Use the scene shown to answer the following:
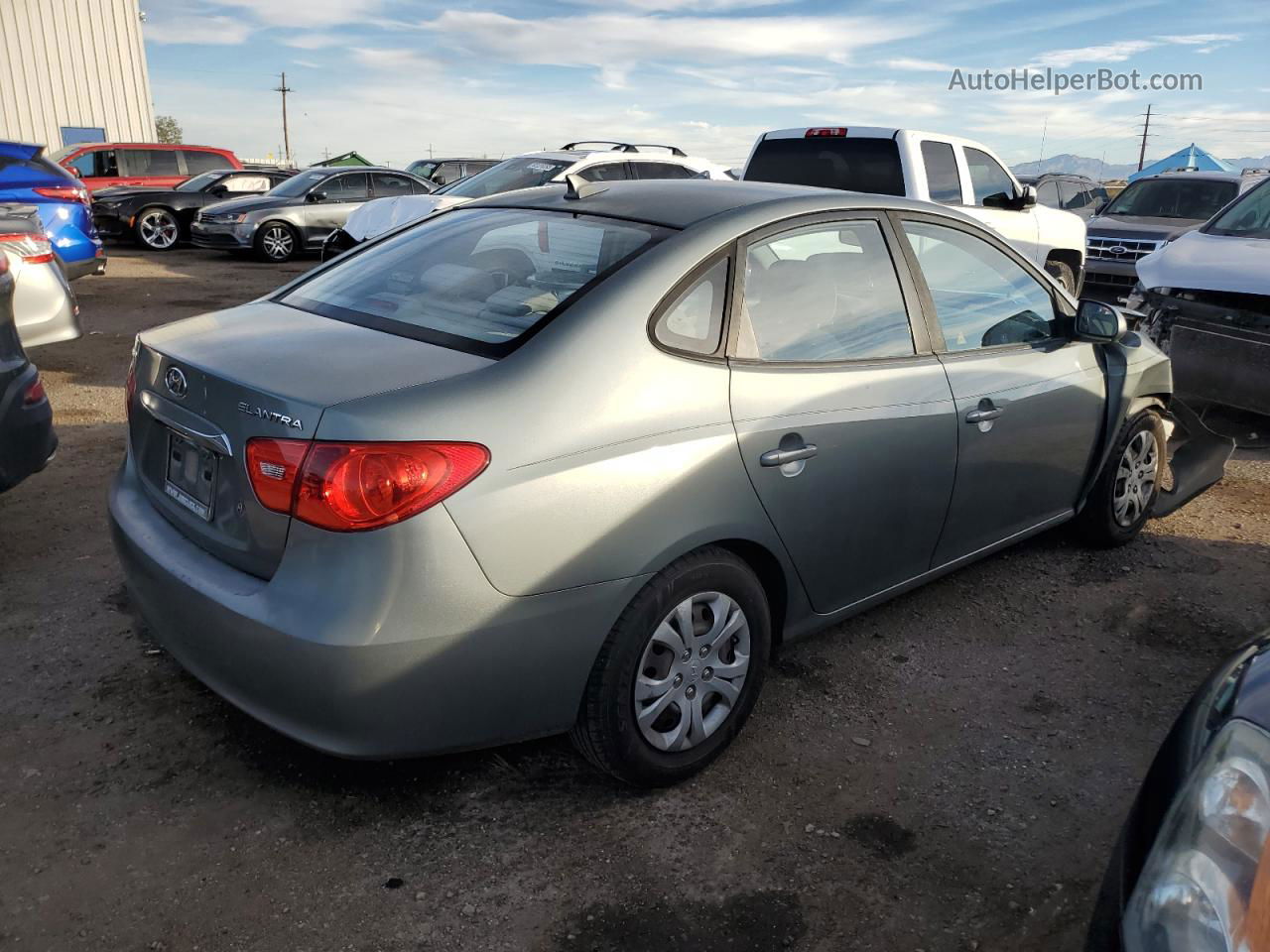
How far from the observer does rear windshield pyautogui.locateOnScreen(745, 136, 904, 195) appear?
849 centimetres

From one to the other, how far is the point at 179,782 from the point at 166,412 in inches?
39.3

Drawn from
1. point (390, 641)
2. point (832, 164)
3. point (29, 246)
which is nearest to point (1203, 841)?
point (390, 641)

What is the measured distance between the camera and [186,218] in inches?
694

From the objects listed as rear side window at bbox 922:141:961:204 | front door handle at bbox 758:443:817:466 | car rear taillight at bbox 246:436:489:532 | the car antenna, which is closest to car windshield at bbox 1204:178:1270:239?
rear side window at bbox 922:141:961:204

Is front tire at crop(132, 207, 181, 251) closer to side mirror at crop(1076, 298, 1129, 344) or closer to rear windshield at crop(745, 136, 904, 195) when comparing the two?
rear windshield at crop(745, 136, 904, 195)

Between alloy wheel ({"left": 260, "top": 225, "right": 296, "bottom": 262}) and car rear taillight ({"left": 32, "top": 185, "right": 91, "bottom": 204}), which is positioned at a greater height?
car rear taillight ({"left": 32, "top": 185, "right": 91, "bottom": 204})

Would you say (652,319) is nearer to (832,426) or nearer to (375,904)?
(832,426)

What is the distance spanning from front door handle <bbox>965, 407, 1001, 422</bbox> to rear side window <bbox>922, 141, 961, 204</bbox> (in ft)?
18.2

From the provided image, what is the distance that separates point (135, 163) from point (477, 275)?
19629 millimetres

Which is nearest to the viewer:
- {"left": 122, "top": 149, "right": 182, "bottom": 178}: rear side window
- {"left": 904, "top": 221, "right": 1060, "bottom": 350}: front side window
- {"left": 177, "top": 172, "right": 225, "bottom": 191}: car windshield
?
{"left": 904, "top": 221, "right": 1060, "bottom": 350}: front side window

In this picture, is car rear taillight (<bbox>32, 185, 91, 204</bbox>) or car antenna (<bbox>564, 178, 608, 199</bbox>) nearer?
car antenna (<bbox>564, 178, 608, 199</bbox>)

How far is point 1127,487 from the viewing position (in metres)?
4.54

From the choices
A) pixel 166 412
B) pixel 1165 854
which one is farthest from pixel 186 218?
pixel 1165 854

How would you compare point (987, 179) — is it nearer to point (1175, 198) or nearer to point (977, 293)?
point (1175, 198)
